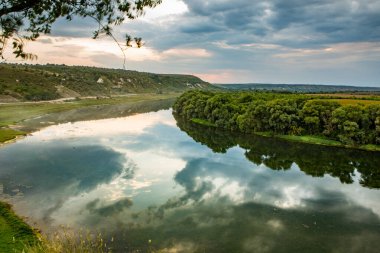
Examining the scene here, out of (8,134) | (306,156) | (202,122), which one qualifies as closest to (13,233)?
(8,134)

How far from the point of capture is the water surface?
102 ft

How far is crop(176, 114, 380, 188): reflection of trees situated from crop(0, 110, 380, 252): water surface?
Result: 7.7 inches

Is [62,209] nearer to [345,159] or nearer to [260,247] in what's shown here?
[260,247]

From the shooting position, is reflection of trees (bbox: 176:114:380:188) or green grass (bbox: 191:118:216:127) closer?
reflection of trees (bbox: 176:114:380:188)

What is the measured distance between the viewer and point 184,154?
214ft

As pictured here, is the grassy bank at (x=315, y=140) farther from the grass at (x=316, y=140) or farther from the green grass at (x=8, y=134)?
the green grass at (x=8, y=134)

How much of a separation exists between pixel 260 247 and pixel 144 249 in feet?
32.2

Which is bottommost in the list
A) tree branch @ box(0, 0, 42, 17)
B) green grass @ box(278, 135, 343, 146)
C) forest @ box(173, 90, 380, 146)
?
green grass @ box(278, 135, 343, 146)

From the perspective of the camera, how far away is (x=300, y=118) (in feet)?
280

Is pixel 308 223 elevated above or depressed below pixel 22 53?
below

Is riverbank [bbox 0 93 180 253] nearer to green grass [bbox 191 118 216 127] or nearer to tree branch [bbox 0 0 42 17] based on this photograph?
tree branch [bbox 0 0 42 17]

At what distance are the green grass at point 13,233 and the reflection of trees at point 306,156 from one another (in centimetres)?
4045

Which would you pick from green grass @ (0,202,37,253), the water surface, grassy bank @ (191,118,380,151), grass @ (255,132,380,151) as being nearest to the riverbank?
green grass @ (0,202,37,253)

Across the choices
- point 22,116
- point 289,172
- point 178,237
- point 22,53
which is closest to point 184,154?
point 289,172
